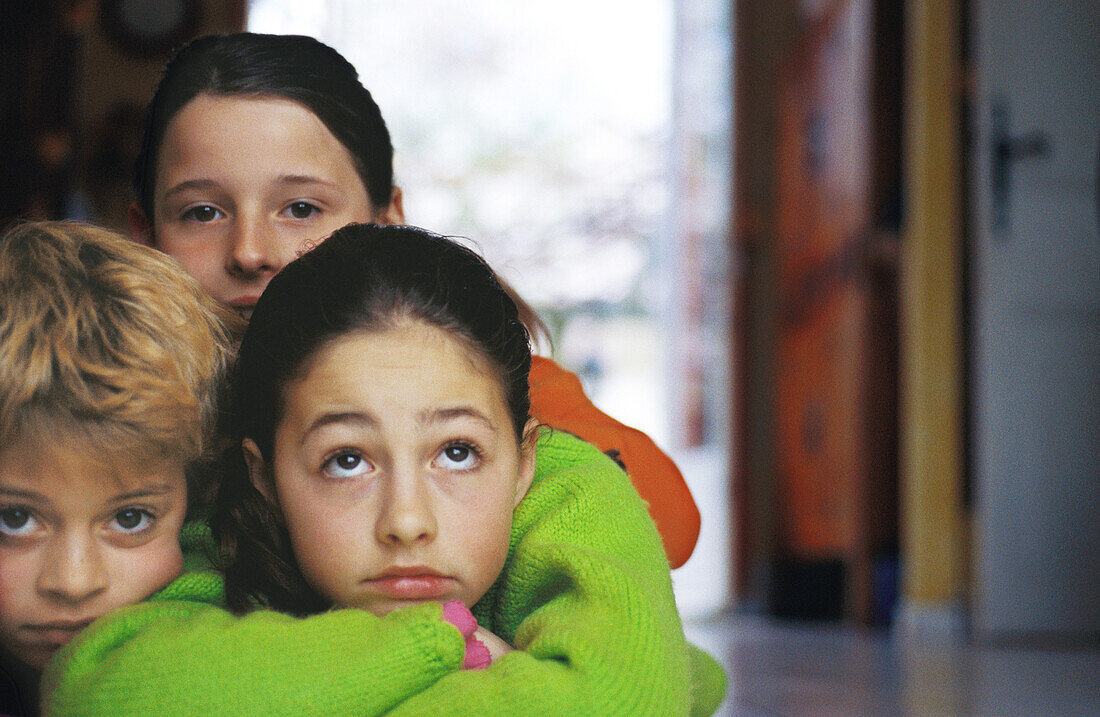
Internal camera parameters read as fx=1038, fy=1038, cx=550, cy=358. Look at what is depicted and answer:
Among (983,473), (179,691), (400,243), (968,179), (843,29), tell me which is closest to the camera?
(179,691)

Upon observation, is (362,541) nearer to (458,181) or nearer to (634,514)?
(634,514)

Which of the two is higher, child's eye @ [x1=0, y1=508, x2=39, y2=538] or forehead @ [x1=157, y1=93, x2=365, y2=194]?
forehead @ [x1=157, y1=93, x2=365, y2=194]

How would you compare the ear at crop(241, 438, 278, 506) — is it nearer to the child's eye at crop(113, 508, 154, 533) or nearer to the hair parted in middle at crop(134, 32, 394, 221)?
the child's eye at crop(113, 508, 154, 533)

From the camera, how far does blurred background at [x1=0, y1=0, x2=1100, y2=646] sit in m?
2.78

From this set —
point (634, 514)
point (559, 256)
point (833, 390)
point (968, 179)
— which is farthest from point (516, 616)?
point (559, 256)

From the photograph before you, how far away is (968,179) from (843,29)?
2.89 feet

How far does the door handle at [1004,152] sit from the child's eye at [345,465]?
8.16 ft

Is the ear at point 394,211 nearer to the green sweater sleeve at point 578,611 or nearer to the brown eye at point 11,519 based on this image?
the green sweater sleeve at point 578,611

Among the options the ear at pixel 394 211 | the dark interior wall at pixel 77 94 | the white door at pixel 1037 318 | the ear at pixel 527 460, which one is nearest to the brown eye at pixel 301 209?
the ear at pixel 394 211

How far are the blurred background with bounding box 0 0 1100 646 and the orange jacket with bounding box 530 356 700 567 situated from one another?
77 cm

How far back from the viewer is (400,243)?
78 cm

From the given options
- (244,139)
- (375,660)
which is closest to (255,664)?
(375,660)

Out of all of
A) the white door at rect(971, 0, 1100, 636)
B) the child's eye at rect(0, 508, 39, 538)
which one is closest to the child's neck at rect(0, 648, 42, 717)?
the child's eye at rect(0, 508, 39, 538)

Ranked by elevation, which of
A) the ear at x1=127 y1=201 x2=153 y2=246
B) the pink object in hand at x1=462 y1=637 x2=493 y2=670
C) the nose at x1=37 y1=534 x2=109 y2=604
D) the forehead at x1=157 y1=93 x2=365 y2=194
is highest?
the forehead at x1=157 y1=93 x2=365 y2=194
